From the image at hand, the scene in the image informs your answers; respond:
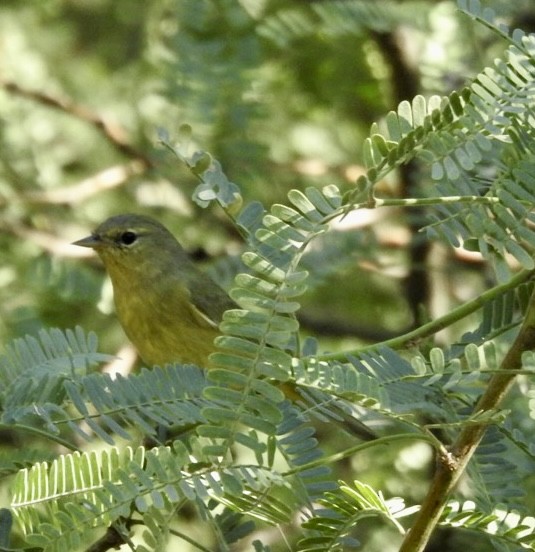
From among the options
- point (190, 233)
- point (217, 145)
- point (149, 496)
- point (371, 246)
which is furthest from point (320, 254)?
point (149, 496)

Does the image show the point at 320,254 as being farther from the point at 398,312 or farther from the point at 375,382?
the point at 375,382

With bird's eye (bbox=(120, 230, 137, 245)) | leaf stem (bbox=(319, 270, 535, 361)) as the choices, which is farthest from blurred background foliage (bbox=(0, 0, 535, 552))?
leaf stem (bbox=(319, 270, 535, 361))

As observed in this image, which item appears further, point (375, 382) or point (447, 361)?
point (447, 361)

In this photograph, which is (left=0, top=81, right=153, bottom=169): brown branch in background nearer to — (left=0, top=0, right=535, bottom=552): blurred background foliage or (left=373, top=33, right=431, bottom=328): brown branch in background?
(left=0, top=0, right=535, bottom=552): blurred background foliage

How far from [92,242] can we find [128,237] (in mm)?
194

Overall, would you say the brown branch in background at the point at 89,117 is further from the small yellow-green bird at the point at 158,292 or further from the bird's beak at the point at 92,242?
the bird's beak at the point at 92,242

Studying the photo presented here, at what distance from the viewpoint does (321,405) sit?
1793 millimetres

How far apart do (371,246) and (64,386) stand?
2.27 m

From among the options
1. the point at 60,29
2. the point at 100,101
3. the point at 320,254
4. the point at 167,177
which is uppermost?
the point at 60,29

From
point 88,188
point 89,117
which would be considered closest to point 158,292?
point 88,188

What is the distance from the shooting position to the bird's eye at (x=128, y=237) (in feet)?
13.7

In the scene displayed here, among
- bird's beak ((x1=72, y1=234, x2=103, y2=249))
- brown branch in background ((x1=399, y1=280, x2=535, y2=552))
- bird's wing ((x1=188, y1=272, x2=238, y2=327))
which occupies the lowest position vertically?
brown branch in background ((x1=399, y1=280, x2=535, y2=552))

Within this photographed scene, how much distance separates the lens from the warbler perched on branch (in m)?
3.77

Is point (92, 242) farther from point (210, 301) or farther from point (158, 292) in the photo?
point (210, 301)
